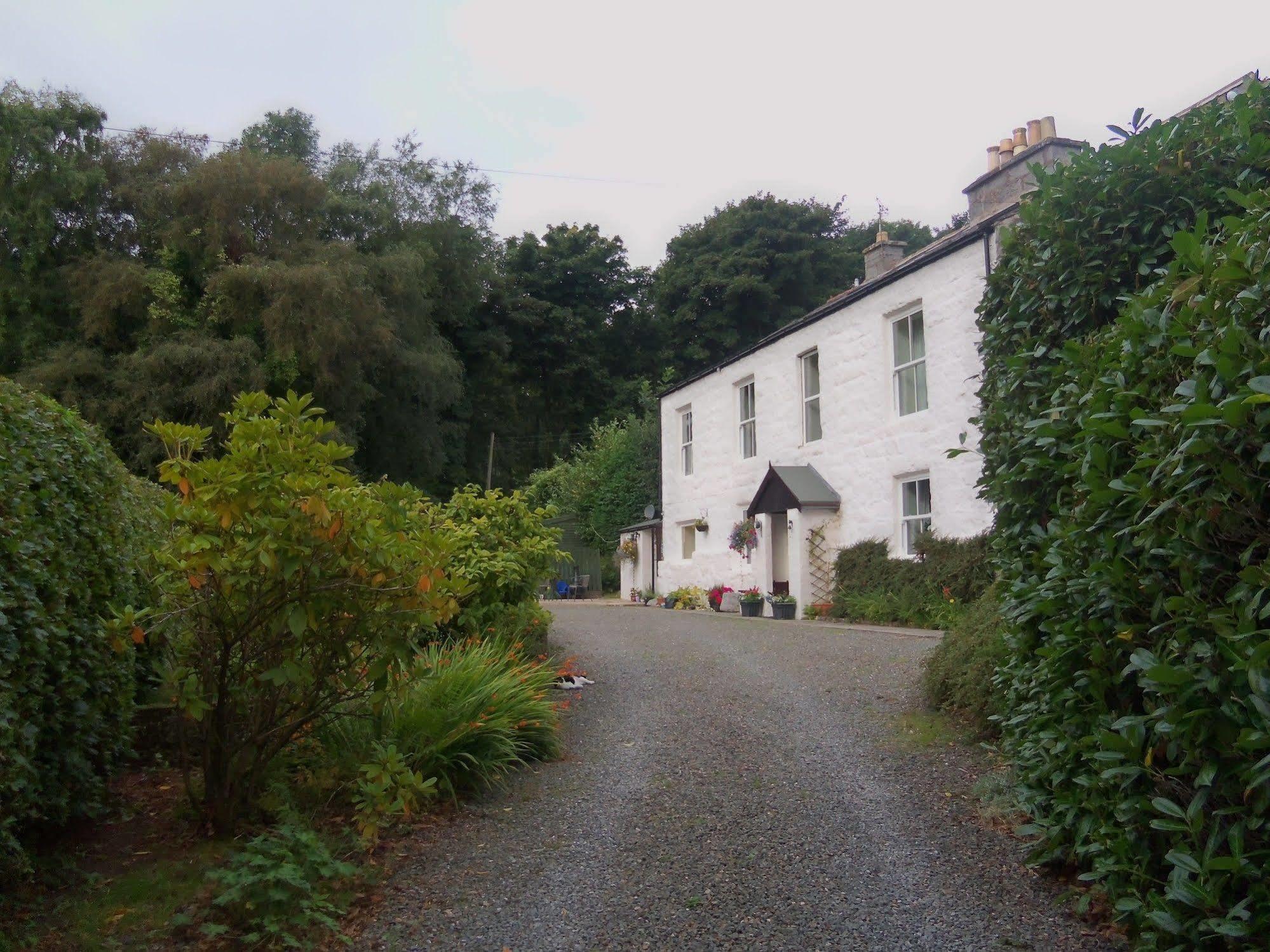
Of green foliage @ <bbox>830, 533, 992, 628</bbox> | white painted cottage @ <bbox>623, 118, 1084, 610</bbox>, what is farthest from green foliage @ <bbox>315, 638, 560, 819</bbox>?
white painted cottage @ <bbox>623, 118, 1084, 610</bbox>

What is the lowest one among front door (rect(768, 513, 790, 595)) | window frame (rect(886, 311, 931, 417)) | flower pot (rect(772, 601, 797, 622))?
flower pot (rect(772, 601, 797, 622))

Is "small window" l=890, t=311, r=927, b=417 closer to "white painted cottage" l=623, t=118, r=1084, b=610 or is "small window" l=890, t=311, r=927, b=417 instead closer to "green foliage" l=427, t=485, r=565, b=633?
"white painted cottage" l=623, t=118, r=1084, b=610

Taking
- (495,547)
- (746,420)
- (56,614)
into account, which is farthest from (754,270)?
(56,614)

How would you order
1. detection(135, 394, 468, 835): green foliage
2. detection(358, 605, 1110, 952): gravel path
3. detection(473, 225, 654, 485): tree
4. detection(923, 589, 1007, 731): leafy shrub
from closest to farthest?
detection(358, 605, 1110, 952): gravel path, detection(135, 394, 468, 835): green foliage, detection(923, 589, 1007, 731): leafy shrub, detection(473, 225, 654, 485): tree

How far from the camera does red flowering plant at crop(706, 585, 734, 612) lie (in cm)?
2078

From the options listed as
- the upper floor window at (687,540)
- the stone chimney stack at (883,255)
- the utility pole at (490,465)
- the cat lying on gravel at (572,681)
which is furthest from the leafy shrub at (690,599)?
the utility pole at (490,465)

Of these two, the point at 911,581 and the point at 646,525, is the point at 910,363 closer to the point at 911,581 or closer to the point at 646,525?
the point at 911,581

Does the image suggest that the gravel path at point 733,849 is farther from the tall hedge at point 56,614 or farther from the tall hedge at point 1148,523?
the tall hedge at point 56,614

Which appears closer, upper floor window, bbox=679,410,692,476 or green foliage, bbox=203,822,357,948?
green foliage, bbox=203,822,357,948

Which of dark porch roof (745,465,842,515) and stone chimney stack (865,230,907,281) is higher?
stone chimney stack (865,230,907,281)

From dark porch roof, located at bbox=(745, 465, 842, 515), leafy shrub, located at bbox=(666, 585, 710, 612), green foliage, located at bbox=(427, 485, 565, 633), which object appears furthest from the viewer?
leafy shrub, located at bbox=(666, 585, 710, 612)

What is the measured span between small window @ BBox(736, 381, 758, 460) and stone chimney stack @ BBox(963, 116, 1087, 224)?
6826 millimetres

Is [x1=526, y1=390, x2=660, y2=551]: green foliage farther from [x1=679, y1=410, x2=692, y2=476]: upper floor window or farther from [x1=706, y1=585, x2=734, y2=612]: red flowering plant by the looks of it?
[x1=706, y1=585, x2=734, y2=612]: red flowering plant

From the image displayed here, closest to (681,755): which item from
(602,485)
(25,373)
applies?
(25,373)
